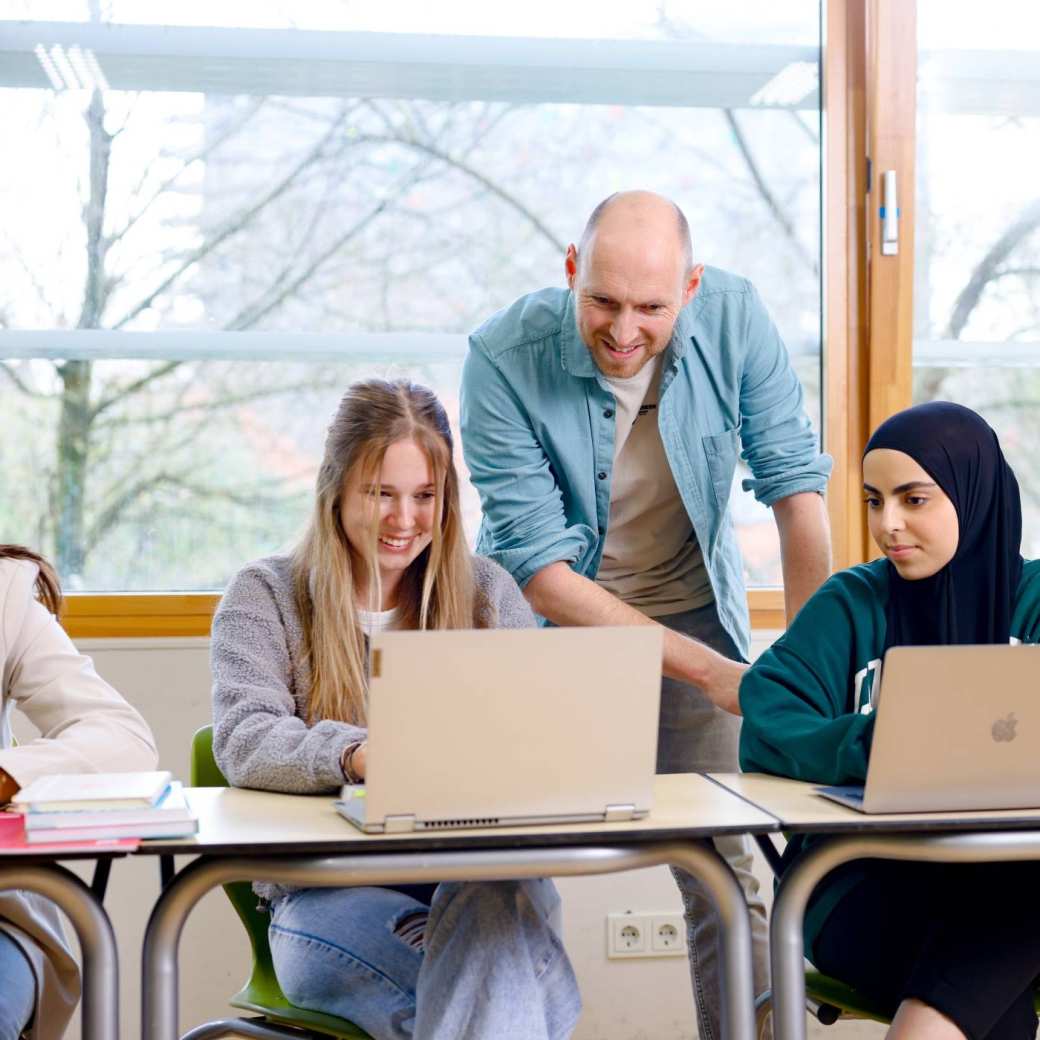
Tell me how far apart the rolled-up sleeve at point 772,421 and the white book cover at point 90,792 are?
49.2 inches

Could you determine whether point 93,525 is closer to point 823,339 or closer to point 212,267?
point 212,267

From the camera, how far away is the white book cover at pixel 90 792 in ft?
4.73

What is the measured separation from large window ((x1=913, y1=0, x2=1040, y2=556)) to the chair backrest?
5.81 feet

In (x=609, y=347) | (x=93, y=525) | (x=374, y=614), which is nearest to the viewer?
(x=374, y=614)

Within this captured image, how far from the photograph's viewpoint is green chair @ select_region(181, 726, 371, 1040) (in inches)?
69.0

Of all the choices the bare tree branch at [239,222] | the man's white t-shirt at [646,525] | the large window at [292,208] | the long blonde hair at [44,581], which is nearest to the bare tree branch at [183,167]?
the large window at [292,208]

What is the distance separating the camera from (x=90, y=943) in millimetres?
1438

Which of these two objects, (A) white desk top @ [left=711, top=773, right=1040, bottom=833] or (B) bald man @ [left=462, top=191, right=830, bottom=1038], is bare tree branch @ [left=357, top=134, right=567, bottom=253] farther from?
(A) white desk top @ [left=711, top=773, right=1040, bottom=833]

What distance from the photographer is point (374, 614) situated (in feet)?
6.73

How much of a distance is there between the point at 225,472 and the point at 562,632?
5.42 ft

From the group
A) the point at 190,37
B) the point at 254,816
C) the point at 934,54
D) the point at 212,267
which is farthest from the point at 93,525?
the point at 934,54

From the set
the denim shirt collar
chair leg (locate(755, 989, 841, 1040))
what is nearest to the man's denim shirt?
the denim shirt collar

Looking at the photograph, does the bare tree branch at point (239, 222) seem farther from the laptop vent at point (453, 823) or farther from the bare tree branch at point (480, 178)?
the laptop vent at point (453, 823)

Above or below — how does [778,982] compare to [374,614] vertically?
below
